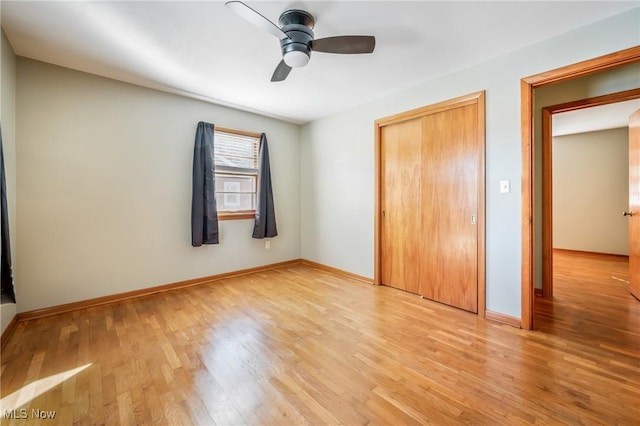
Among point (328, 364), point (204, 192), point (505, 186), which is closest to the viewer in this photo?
point (328, 364)

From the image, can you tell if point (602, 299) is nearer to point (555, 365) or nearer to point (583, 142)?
point (555, 365)

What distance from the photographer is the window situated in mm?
3891

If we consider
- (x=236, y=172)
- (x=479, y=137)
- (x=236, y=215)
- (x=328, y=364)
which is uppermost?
(x=479, y=137)

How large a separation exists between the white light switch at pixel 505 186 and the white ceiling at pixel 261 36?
119 centimetres

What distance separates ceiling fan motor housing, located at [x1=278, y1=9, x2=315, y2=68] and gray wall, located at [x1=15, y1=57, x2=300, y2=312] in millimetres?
2164

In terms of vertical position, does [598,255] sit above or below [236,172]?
below

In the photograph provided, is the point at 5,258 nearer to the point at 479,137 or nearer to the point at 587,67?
the point at 479,137

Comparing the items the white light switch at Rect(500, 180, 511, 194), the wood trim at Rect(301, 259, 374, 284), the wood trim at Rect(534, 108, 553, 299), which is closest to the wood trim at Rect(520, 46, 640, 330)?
the white light switch at Rect(500, 180, 511, 194)

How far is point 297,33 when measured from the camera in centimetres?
193

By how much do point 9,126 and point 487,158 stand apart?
170 inches

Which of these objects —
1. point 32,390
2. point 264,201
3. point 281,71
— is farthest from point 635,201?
point 32,390

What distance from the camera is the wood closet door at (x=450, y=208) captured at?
8.89 feet

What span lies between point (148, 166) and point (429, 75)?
3.43 meters

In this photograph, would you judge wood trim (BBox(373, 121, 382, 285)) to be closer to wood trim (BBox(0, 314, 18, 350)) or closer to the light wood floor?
the light wood floor
